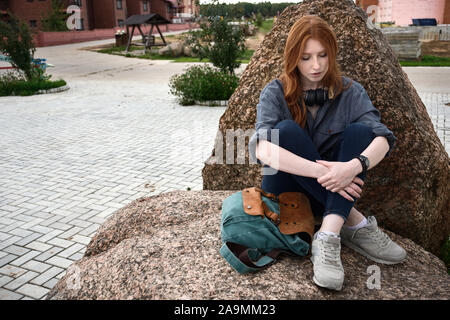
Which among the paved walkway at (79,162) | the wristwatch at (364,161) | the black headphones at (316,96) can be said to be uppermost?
the black headphones at (316,96)

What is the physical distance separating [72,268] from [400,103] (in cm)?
271

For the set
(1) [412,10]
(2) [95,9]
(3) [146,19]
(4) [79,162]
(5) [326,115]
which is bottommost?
(4) [79,162]

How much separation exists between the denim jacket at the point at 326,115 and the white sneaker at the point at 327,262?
63 centimetres

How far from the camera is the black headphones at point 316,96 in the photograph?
266cm

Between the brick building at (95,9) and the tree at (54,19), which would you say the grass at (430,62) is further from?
the tree at (54,19)

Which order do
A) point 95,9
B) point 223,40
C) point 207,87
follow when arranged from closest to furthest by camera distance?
point 207,87
point 223,40
point 95,9

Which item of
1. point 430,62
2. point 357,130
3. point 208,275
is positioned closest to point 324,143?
point 357,130

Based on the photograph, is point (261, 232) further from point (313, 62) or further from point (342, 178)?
point (313, 62)

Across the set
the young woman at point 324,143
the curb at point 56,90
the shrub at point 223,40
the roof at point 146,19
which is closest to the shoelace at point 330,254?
the young woman at point 324,143

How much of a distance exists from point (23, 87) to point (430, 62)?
52.1ft

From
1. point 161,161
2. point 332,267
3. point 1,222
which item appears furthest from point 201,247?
point 161,161

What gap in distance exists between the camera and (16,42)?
1400 cm

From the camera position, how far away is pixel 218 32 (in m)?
12.7
